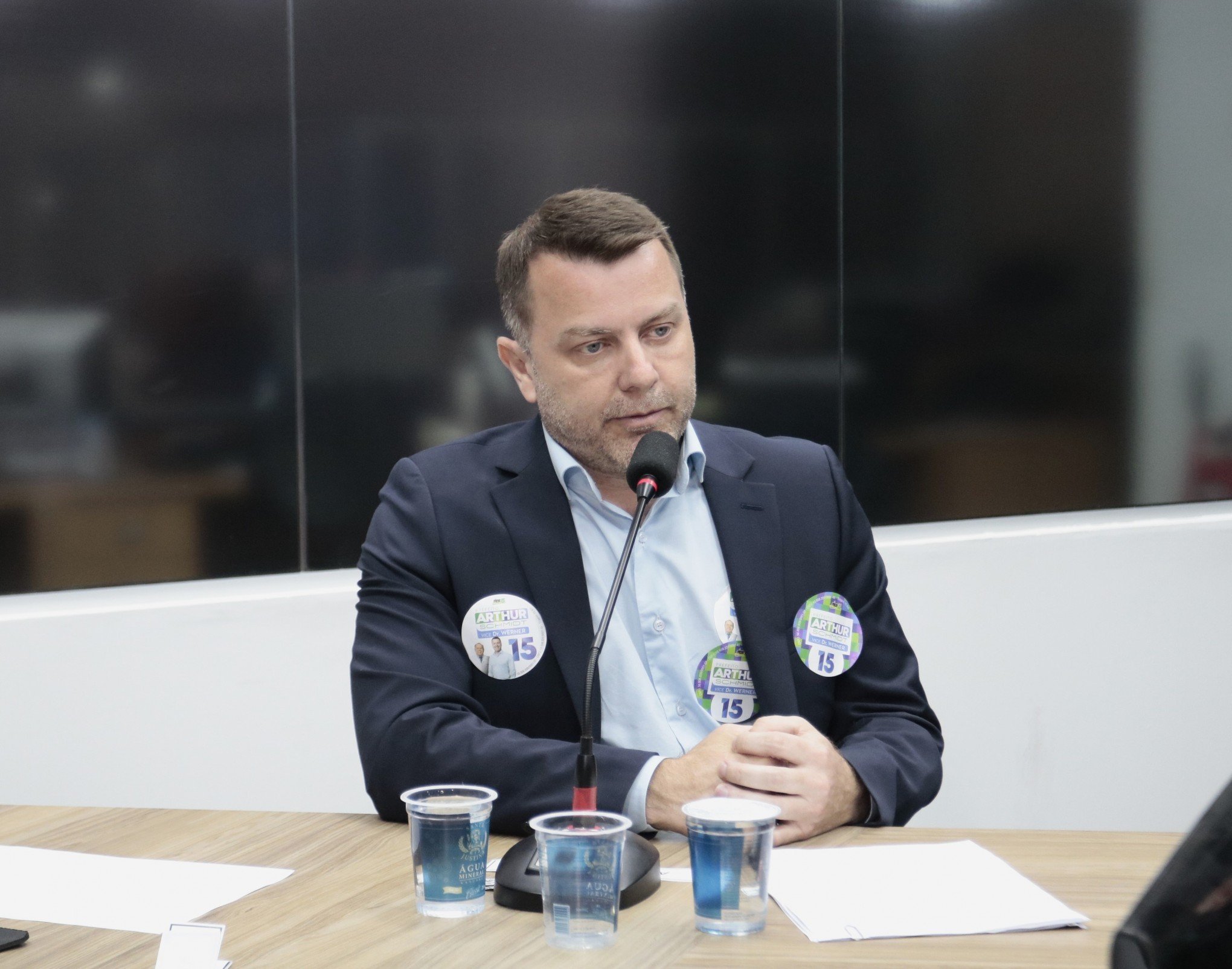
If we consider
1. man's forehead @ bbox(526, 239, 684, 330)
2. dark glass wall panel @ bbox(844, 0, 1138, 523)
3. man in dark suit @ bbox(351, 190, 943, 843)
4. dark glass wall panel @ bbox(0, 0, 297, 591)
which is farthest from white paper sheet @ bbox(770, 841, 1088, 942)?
dark glass wall panel @ bbox(844, 0, 1138, 523)

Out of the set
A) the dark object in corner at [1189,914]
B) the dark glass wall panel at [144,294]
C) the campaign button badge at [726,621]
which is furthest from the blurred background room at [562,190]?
the dark object in corner at [1189,914]

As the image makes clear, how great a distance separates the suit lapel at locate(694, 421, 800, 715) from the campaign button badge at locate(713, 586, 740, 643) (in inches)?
0.6

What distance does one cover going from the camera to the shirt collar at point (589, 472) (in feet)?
6.07

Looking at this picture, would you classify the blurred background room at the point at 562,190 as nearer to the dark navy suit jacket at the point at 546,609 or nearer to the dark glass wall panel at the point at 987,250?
the dark glass wall panel at the point at 987,250

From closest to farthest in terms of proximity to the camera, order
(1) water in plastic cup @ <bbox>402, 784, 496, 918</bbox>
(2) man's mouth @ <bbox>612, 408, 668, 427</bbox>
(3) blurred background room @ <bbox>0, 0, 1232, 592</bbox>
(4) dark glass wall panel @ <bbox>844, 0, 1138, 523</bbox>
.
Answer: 1. (1) water in plastic cup @ <bbox>402, 784, 496, 918</bbox>
2. (2) man's mouth @ <bbox>612, 408, 668, 427</bbox>
3. (3) blurred background room @ <bbox>0, 0, 1232, 592</bbox>
4. (4) dark glass wall panel @ <bbox>844, 0, 1138, 523</bbox>

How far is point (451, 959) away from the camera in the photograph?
1.06 meters

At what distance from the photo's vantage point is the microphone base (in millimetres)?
1165

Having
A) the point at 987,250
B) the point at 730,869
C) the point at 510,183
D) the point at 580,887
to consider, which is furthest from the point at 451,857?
the point at 987,250

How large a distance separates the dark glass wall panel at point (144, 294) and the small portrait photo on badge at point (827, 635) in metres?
1.21

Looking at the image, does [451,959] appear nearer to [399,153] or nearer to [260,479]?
[260,479]

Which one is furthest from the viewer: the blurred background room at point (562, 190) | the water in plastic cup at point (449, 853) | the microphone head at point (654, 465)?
the blurred background room at point (562, 190)

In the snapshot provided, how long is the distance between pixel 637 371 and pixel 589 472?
0.19 meters

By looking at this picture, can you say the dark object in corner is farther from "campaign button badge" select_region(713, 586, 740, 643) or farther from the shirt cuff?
"campaign button badge" select_region(713, 586, 740, 643)

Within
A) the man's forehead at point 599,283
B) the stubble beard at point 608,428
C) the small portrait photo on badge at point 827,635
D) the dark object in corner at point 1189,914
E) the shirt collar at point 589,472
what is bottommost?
the small portrait photo on badge at point 827,635
